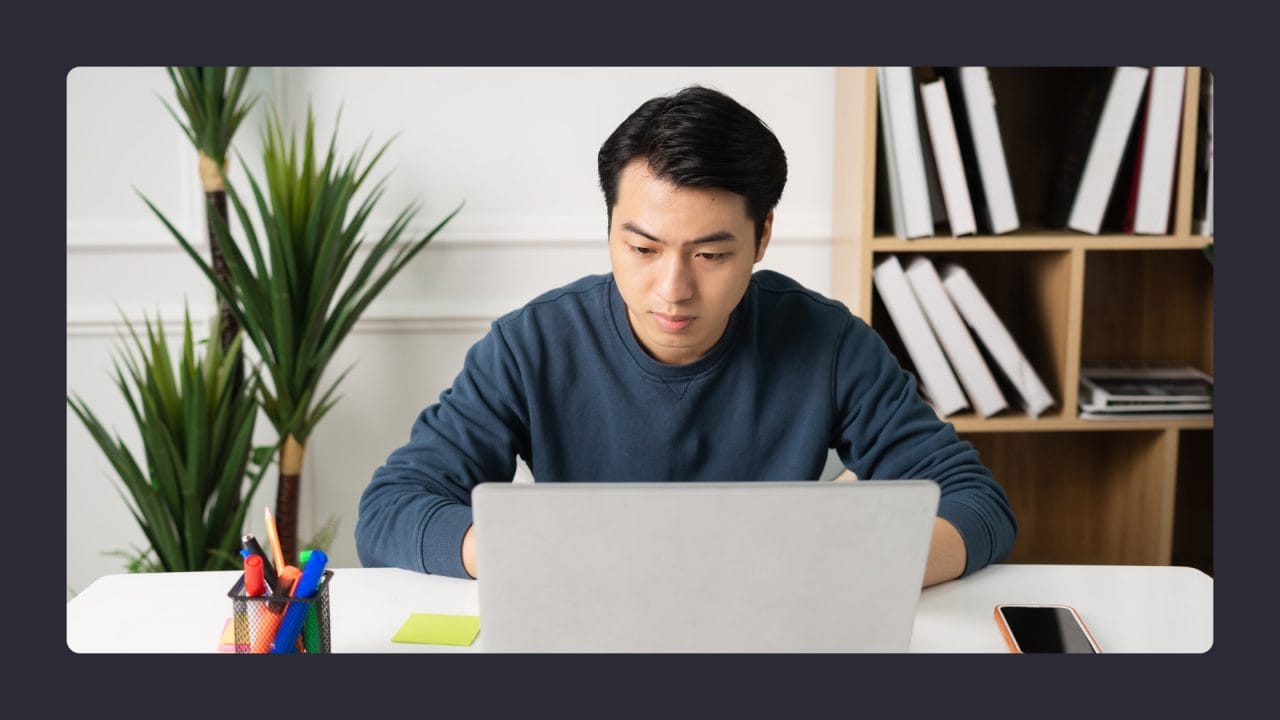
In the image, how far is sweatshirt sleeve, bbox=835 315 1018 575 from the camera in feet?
4.29

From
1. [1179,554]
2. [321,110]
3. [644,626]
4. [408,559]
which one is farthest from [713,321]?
[1179,554]

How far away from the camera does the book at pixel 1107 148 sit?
213cm

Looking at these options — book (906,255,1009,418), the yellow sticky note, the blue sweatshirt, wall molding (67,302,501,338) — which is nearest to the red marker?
the yellow sticky note

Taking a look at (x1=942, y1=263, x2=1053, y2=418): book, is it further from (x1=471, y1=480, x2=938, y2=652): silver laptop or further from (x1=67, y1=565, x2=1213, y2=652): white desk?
(x1=471, y1=480, x2=938, y2=652): silver laptop

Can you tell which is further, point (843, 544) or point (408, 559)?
point (408, 559)

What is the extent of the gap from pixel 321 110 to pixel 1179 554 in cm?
213

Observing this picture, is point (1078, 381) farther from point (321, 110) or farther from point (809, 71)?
point (321, 110)

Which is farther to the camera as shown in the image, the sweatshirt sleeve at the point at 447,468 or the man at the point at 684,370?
the man at the point at 684,370

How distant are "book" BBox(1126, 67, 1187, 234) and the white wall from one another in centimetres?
62

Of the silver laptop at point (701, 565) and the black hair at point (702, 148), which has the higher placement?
the black hair at point (702, 148)

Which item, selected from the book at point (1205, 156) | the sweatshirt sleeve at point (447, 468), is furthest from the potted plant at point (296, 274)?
the book at point (1205, 156)

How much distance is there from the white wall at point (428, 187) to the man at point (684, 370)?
2.87 feet

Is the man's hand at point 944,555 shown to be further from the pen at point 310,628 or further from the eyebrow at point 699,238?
the eyebrow at point 699,238

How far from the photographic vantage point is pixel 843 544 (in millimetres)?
871
